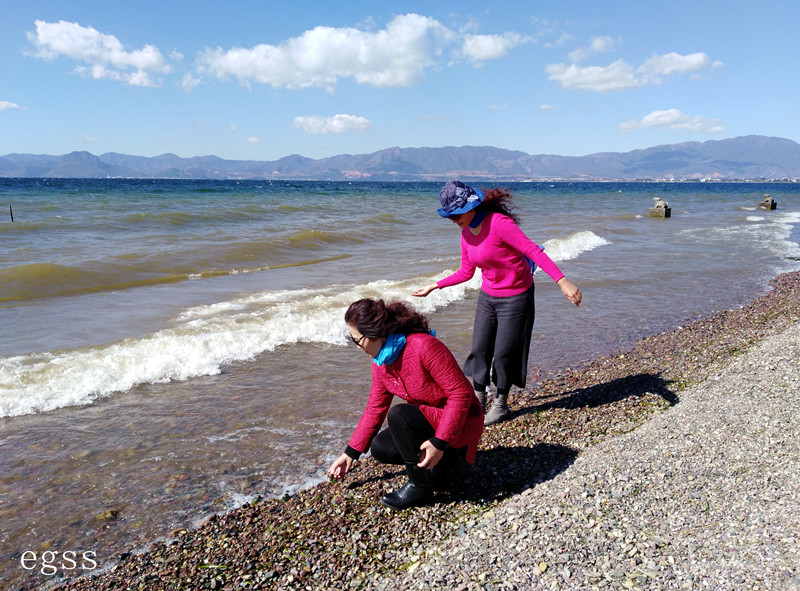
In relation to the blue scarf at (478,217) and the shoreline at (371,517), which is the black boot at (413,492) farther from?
the blue scarf at (478,217)

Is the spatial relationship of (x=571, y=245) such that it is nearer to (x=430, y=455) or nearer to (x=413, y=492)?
(x=413, y=492)

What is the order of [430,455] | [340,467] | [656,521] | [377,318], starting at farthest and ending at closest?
[340,467] → [430,455] → [377,318] → [656,521]

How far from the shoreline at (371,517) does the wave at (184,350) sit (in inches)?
123

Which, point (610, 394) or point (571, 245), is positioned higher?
point (571, 245)

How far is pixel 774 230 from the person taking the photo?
84.1 ft

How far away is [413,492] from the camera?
372cm

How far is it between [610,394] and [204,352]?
4.82 metres

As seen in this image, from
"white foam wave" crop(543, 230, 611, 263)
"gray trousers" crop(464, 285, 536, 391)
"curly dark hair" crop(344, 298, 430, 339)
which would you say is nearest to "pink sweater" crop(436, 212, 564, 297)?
"gray trousers" crop(464, 285, 536, 391)

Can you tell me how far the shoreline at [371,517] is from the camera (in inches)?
125

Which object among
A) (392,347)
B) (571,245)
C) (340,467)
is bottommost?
(340,467)

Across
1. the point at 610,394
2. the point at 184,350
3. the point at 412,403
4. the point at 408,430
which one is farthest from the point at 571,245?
the point at 408,430

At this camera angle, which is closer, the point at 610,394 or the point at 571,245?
the point at 610,394

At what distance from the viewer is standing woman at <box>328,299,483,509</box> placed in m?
3.34

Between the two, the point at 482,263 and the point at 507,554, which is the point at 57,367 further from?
the point at 507,554
